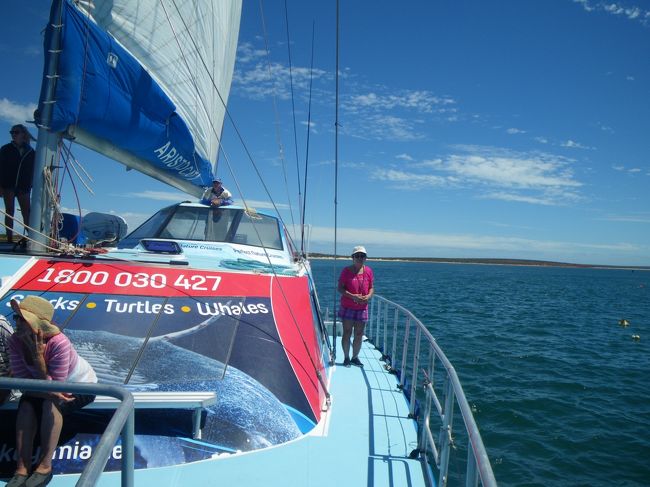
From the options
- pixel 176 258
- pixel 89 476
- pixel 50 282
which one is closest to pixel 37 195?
pixel 50 282

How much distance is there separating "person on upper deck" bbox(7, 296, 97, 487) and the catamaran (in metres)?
0.19

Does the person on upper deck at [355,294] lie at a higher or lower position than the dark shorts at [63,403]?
higher

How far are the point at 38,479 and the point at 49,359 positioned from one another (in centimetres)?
71

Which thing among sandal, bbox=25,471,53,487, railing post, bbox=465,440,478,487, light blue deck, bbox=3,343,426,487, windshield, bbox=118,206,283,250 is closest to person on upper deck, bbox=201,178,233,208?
windshield, bbox=118,206,283,250

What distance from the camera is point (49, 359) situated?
2.63 m

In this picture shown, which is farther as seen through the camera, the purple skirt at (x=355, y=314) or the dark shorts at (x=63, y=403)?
the purple skirt at (x=355, y=314)

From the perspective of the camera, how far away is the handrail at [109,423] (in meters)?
1.35

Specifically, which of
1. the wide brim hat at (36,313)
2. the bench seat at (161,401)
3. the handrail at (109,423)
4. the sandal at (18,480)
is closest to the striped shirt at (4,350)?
the bench seat at (161,401)

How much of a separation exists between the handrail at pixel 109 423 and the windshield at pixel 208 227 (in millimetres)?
4197

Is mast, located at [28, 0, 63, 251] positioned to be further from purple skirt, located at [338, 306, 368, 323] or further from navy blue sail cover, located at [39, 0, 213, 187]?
purple skirt, located at [338, 306, 368, 323]

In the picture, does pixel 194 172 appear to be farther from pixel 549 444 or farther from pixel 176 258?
pixel 549 444

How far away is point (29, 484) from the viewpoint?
2529 millimetres

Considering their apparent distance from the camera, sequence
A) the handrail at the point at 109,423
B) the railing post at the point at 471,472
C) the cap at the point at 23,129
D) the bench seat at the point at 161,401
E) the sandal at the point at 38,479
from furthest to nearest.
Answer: the cap at the point at 23,129 < the bench seat at the point at 161,401 < the sandal at the point at 38,479 < the railing post at the point at 471,472 < the handrail at the point at 109,423

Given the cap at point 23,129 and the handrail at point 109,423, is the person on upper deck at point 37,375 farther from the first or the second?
the cap at point 23,129
